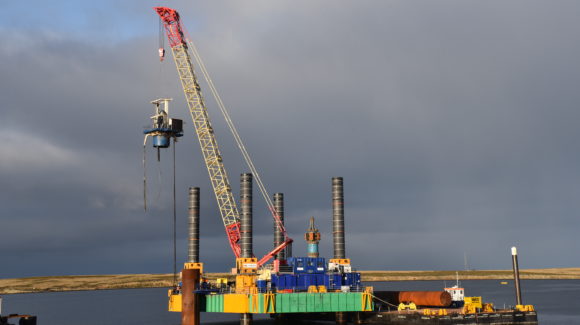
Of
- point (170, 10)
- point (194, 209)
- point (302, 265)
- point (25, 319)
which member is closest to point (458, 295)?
point (302, 265)

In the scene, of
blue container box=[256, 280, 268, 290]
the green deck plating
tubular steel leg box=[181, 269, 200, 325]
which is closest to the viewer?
the green deck plating

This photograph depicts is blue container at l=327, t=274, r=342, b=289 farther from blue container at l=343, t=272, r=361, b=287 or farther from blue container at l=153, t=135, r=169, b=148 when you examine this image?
blue container at l=153, t=135, r=169, b=148

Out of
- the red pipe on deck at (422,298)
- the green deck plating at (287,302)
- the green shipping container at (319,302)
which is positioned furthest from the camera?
Answer: the red pipe on deck at (422,298)

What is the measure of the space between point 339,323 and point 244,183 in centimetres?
2611

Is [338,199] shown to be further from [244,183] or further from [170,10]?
[170,10]

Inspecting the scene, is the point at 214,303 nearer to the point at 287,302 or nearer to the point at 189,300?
the point at 189,300

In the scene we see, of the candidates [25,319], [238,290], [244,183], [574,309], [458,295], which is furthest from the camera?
[574,309]

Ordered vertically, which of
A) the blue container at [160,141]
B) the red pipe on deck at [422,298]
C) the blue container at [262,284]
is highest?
the blue container at [160,141]

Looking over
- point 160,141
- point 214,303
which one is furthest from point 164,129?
point 214,303

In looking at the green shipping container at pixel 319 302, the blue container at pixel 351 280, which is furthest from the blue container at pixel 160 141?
the blue container at pixel 351 280

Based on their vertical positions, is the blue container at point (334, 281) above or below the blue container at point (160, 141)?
below

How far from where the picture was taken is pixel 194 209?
83.7 metres

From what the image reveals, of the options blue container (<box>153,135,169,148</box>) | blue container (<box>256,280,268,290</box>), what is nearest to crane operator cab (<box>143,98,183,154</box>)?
blue container (<box>153,135,169,148</box>)

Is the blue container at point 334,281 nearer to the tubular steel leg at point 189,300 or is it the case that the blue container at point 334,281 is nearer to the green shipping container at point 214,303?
the green shipping container at point 214,303
